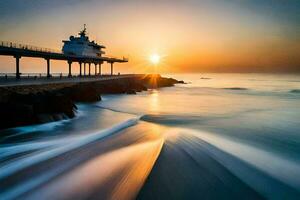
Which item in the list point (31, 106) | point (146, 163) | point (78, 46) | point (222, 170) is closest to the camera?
point (222, 170)

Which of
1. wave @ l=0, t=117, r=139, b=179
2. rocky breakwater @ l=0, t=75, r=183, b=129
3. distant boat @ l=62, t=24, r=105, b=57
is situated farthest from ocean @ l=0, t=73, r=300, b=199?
distant boat @ l=62, t=24, r=105, b=57

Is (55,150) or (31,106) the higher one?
(31,106)

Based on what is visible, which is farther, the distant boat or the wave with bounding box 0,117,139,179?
the distant boat

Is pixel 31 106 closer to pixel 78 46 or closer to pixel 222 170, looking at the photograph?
pixel 222 170

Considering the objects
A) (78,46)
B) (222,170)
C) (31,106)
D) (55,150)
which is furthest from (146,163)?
(78,46)

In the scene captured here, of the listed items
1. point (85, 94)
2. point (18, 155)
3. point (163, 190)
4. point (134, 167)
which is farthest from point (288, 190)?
point (85, 94)

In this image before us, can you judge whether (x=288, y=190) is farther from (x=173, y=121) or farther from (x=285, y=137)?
(x=173, y=121)

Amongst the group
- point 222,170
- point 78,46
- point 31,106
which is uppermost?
point 78,46

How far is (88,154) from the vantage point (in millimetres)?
13664

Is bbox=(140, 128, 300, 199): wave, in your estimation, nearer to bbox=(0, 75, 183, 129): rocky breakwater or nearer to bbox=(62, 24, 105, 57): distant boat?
bbox=(0, 75, 183, 129): rocky breakwater

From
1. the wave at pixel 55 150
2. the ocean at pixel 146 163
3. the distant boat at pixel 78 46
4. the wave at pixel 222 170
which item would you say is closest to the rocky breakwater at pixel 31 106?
the ocean at pixel 146 163

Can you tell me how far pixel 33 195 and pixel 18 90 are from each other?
17.8 m

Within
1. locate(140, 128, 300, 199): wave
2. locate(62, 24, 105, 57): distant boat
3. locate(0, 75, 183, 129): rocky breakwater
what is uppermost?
locate(62, 24, 105, 57): distant boat

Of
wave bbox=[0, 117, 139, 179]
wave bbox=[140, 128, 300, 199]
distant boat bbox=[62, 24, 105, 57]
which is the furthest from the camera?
distant boat bbox=[62, 24, 105, 57]
